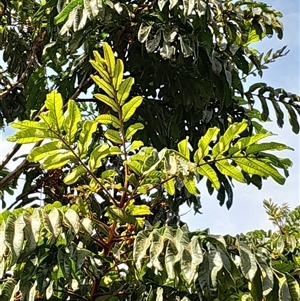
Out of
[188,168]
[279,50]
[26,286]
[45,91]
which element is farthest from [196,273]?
[279,50]

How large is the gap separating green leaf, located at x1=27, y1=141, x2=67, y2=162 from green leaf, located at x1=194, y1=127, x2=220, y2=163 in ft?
0.86

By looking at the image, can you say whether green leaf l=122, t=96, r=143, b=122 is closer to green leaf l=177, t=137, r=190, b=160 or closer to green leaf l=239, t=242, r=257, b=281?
green leaf l=177, t=137, r=190, b=160

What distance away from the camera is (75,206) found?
3.62ft

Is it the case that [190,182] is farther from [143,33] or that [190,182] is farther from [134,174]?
[143,33]

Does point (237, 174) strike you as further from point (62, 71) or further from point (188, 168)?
point (62, 71)

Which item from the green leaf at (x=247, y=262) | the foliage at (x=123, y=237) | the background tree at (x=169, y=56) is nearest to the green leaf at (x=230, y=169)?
the foliage at (x=123, y=237)

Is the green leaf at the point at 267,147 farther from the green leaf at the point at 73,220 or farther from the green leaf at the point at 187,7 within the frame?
the green leaf at the point at 187,7

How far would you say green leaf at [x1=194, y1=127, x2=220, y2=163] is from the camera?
3.46ft

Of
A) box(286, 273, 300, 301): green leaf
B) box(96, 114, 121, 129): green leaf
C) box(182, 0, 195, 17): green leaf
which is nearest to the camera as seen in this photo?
box(286, 273, 300, 301): green leaf

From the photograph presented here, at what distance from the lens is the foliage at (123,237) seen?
3.18ft

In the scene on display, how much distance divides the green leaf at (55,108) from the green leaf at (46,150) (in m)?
0.04

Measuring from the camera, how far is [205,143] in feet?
3.51

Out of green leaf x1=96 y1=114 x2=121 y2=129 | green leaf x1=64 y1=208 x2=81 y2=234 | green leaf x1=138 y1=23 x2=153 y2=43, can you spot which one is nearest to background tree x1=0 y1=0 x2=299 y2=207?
green leaf x1=138 y1=23 x2=153 y2=43

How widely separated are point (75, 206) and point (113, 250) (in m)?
0.12
